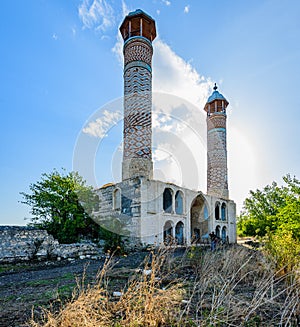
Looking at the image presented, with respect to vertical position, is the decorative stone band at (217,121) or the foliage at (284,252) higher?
the decorative stone band at (217,121)

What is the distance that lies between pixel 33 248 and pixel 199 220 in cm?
1110

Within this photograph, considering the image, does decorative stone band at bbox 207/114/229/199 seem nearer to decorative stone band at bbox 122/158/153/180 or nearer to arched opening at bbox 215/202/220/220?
arched opening at bbox 215/202/220/220

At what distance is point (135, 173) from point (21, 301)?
32.5ft

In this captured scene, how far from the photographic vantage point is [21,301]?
149 inches

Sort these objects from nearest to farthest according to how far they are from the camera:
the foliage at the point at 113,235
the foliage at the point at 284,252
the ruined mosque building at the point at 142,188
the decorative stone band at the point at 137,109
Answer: the foliage at the point at 284,252 < the foliage at the point at 113,235 < the ruined mosque building at the point at 142,188 < the decorative stone band at the point at 137,109

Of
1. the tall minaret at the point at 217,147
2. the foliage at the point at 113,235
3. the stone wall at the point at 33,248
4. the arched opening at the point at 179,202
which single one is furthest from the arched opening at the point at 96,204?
the tall minaret at the point at 217,147

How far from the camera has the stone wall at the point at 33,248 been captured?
9.84 meters

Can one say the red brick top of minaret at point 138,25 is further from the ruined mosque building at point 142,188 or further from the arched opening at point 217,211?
the arched opening at point 217,211

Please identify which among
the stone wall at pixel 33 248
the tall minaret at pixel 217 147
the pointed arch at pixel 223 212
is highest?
the tall minaret at pixel 217 147

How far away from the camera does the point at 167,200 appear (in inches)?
580

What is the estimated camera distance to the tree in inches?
503

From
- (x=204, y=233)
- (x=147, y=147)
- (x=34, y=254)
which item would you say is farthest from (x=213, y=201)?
(x=34, y=254)

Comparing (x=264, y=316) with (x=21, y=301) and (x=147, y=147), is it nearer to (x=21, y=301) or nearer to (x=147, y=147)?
(x=21, y=301)

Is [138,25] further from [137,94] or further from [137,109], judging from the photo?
[137,109]
